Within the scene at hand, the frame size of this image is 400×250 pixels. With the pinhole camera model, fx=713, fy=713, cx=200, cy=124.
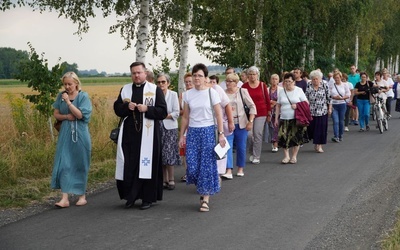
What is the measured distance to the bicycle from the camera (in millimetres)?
20906

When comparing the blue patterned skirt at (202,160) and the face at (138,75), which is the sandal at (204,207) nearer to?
the blue patterned skirt at (202,160)

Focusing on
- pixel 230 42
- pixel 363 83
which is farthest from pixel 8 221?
pixel 230 42

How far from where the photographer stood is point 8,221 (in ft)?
29.3

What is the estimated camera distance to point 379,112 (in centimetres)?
2111

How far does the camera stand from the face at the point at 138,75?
9688 millimetres

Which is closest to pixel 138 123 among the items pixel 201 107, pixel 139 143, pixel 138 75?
pixel 139 143

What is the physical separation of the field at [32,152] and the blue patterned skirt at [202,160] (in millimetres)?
2373

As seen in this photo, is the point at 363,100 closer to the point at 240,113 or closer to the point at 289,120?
the point at 289,120

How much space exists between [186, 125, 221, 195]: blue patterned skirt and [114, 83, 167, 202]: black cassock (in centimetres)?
45

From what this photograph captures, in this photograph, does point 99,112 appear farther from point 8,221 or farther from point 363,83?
point 8,221

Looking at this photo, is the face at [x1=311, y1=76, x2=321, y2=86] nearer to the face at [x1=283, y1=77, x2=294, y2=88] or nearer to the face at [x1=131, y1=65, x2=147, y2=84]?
the face at [x1=283, y1=77, x2=294, y2=88]

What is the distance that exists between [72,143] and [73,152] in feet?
0.42

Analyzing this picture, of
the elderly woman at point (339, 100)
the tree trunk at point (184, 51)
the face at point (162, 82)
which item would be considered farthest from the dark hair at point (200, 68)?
the tree trunk at point (184, 51)

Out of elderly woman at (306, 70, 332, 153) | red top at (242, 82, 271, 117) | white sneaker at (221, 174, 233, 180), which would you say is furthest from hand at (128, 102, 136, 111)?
elderly woman at (306, 70, 332, 153)
